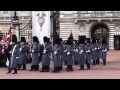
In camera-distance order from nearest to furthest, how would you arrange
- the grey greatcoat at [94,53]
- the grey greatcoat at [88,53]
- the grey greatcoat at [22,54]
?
the grey greatcoat at [22,54]
the grey greatcoat at [88,53]
the grey greatcoat at [94,53]

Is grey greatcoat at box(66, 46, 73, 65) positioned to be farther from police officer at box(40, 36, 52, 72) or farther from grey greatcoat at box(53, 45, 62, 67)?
police officer at box(40, 36, 52, 72)

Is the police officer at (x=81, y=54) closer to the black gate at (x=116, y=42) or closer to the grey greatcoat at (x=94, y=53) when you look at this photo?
the grey greatcoat at (x=94, y=53)

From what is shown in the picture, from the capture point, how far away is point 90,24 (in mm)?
46000

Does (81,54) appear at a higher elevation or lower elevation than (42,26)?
lower

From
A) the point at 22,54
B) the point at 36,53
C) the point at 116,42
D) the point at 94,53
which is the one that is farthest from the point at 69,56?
the point at 116,42

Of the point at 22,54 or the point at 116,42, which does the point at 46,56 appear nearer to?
the point at 22,54

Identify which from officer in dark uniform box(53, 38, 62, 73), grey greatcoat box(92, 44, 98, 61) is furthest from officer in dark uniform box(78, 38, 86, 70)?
grey greatcoat box(92, 44, 98, 61)

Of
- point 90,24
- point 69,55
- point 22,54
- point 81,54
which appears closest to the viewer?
point 69,55

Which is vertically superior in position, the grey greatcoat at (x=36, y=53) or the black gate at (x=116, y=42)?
the grey greatcoat at (x=36, y=53)

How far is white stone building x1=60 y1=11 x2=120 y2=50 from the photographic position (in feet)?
148

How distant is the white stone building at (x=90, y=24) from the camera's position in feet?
148

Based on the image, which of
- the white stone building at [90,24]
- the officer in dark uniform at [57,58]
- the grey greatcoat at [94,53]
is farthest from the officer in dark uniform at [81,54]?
the white stone building at [90,24]

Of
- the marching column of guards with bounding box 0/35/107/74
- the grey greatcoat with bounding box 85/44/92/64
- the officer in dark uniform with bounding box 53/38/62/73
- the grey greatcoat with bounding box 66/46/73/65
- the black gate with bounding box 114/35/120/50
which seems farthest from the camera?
the black gate with bounding box 114/35/120/50
